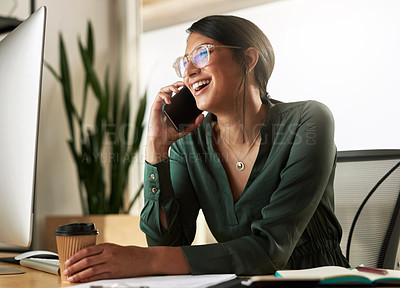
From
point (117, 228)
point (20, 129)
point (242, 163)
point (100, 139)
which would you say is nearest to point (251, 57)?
point (242, 163)

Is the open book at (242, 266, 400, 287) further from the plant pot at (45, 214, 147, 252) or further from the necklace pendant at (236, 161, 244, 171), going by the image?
the plant pot at (45, 214, 147, 252)

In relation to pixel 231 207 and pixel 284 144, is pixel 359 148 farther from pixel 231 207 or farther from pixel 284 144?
pixel 231 207

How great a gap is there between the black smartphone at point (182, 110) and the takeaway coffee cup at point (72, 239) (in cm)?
50

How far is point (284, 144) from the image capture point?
125 cm

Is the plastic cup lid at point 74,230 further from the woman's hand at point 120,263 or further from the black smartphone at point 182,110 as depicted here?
the black smartphone at point 182,110

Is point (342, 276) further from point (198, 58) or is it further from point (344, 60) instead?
point (344, 60)

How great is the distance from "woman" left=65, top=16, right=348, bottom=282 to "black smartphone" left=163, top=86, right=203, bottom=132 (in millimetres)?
18

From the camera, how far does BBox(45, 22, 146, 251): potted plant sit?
103 inches

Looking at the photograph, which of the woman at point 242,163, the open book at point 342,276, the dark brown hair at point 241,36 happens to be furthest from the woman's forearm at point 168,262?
the dark brown hair at point 241,36

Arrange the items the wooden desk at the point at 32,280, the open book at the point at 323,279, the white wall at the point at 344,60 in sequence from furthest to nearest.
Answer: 1. the white wall at the point at 344,60
2. the wooden desk at the point at 32,280
3. the open book at the point at 323,279

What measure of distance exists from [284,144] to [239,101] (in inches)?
8.1

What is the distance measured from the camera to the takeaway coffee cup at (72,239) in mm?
938

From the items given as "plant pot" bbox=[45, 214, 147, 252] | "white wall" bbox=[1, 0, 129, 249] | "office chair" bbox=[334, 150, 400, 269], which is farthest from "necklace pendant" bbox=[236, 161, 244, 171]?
"white wall" bbox=[1, 0, 129, 249]

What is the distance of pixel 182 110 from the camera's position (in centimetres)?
139
